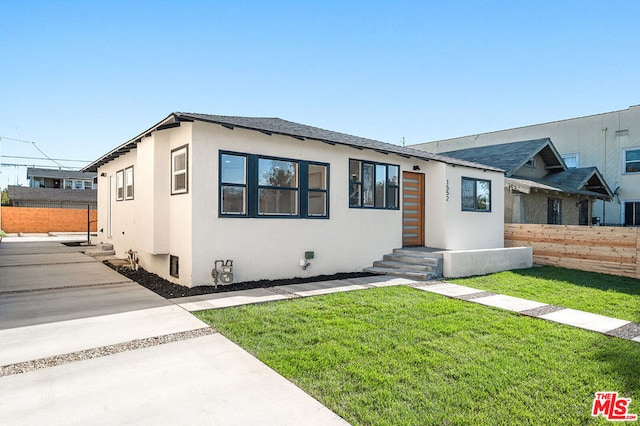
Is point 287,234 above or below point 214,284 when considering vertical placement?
above

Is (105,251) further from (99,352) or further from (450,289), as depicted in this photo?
(450,289)

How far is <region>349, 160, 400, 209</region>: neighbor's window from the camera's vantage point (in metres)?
9.20

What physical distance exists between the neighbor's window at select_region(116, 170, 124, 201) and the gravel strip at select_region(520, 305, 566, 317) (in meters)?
10.8

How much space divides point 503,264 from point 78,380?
32.2ft

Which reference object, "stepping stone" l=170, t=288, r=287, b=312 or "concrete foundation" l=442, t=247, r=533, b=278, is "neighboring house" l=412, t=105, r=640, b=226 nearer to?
"concrete foundation" l=442, t=247, r=533, b=278

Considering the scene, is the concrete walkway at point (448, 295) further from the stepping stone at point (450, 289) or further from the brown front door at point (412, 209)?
the brown front door at point (412, 209)

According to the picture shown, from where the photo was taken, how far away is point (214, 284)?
6906 millimetres

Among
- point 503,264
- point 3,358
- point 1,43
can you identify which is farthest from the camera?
point 1,43

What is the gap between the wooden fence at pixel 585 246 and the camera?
9.36 meters

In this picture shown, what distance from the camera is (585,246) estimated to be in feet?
33.4

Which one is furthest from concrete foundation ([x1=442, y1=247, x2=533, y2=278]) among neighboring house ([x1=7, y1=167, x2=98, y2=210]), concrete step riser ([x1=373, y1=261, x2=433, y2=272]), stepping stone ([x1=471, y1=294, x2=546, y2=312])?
neighboring house ([x1=7, y1=167, x2=98, y2=210])

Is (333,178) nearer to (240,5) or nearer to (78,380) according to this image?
(240,5)

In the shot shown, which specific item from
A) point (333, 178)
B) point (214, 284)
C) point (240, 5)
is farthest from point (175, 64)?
point (214, 284)

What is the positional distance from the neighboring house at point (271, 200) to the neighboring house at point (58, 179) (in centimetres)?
3157
